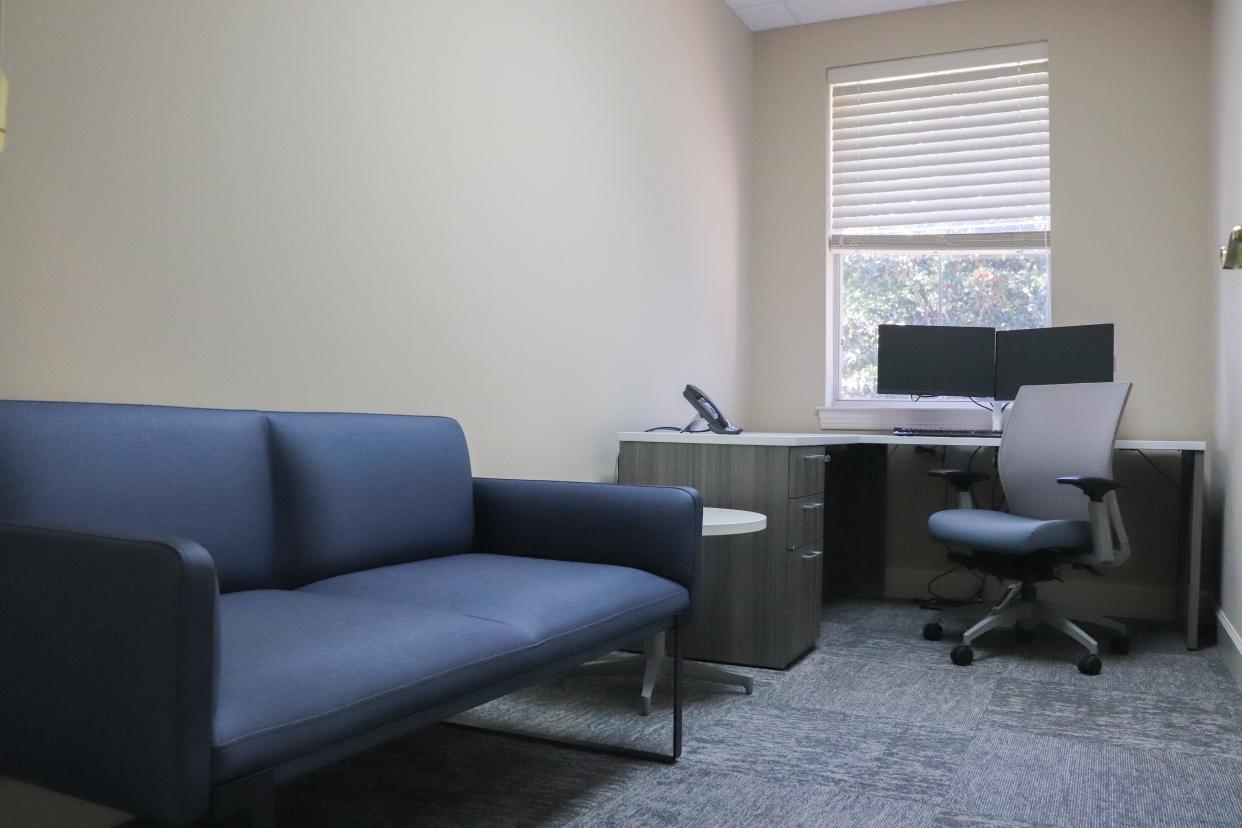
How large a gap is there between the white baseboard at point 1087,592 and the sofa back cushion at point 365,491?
282 centimetres

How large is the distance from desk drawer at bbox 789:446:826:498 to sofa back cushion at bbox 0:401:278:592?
1.73m

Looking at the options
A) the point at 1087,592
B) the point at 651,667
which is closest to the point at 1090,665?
the point at 1087,592

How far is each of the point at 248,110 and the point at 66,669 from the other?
135 cm

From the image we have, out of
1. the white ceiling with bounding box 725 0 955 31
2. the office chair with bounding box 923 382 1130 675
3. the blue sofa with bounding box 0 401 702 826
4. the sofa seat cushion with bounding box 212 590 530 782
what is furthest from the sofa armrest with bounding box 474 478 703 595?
the white ceiling with bounding box 725 0 955 31

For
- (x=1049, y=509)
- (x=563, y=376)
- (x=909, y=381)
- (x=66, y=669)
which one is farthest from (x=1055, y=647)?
(x=66, y=669)

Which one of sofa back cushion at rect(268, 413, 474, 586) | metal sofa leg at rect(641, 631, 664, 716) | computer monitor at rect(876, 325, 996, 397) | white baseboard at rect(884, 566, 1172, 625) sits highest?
computer monitor at rect(876, 325, 996, 397)

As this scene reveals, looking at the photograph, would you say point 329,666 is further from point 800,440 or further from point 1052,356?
point 1052,356

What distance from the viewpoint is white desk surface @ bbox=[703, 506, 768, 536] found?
103 inches

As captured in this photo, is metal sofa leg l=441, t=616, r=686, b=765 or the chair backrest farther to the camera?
the chair backrest

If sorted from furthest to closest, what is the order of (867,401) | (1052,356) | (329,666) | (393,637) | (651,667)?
1. (867,401)
2. (1052,356)
3. (651,667)
4. (393,637)
5. (329,666)

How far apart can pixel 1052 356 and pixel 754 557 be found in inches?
70.0

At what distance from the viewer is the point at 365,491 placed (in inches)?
82.6

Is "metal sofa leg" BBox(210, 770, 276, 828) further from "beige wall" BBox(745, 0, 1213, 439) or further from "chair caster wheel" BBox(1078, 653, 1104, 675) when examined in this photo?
"beige wall" BBox(745, 0, 1213, 439)

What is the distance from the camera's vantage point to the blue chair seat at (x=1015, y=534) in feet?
10.7
